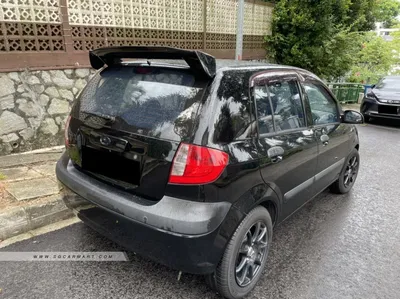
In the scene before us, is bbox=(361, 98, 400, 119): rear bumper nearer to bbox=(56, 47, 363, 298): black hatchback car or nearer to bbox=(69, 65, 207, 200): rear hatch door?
bbox=(56, 47, 363, 298): black hatchback car

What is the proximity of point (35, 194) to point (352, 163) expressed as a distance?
399 centimetres

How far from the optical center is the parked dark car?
881 cm

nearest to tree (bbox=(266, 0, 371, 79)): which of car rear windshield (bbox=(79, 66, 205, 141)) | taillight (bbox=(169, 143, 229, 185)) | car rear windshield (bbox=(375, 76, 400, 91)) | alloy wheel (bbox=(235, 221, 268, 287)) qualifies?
car rear windshield (bbox=(375, 76, 400, 91))

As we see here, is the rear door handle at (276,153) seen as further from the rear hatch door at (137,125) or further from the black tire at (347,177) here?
the black tire at (347,177)

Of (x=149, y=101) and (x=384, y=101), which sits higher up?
(x=149, y=101)

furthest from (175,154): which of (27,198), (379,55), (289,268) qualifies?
(379,55)

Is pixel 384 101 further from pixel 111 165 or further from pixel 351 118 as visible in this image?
pixel 111 165

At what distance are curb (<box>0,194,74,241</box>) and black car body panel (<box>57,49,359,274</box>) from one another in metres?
0.75

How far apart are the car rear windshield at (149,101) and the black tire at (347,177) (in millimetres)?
2796

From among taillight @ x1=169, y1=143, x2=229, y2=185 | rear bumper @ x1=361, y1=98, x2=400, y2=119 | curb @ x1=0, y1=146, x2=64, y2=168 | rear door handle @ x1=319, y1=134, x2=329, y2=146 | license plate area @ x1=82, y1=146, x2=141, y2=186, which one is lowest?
rear bumper @ x1=361, y1=98, x2=400, y2=119

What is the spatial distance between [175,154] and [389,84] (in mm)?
10129

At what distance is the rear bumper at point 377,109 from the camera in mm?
8812

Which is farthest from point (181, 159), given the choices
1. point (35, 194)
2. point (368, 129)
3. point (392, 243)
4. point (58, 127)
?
point (368, 129)

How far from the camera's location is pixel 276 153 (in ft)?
7.89
